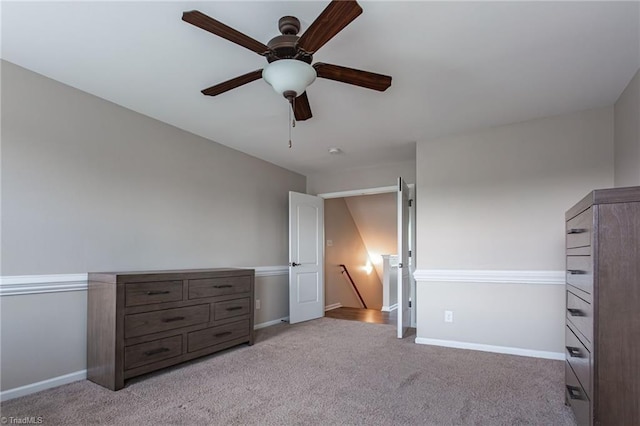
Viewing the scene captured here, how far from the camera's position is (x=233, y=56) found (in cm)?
236

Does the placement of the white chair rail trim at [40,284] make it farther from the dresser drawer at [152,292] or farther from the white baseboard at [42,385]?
the white baseboard at [42,385]

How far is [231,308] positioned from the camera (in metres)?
3.58

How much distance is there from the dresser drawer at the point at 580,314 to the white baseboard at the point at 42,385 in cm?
342

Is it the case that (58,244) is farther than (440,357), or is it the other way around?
(440,357)

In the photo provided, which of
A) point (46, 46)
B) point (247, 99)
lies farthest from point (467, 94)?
point (46, 46)

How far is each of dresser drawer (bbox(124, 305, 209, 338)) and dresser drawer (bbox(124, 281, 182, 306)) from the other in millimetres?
96

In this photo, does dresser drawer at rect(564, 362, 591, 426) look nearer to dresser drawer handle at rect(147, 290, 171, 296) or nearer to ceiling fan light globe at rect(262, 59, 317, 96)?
ceiling fan light globe at rect(262, 59, 317, 96)

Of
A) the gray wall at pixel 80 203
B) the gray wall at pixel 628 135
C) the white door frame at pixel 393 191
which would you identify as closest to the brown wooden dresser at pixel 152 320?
the gray wall at pixel 80 203

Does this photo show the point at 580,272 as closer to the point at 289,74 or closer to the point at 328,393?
the point at 328,393

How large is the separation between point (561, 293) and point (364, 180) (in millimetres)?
2829

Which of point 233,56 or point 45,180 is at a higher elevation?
point 233,56

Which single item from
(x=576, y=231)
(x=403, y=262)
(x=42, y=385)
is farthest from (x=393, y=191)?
(x=42, y=385)

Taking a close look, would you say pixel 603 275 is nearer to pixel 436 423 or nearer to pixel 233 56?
pixel 436 423

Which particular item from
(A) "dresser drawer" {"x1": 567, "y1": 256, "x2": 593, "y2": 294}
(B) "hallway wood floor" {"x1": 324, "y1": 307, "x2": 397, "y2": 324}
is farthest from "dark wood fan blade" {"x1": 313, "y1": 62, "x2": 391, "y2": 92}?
(B) "hallway wood floor" {"x1": 324, "y1": 307, "x2": 397, "y2": 324}
